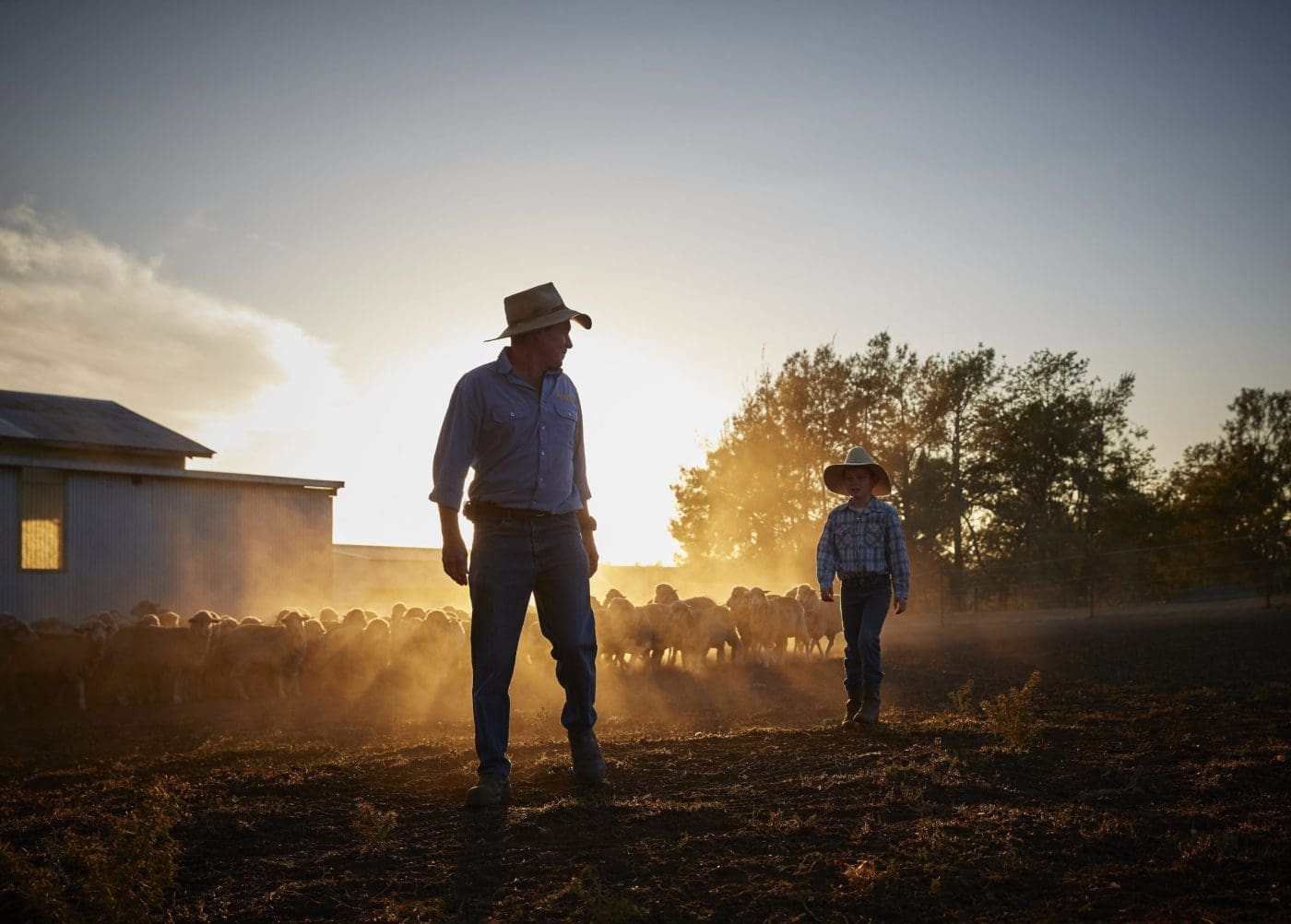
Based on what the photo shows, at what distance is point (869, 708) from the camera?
7055 mm

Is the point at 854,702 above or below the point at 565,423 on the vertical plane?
below

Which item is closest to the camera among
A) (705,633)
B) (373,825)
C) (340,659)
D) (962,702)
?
(373,825)

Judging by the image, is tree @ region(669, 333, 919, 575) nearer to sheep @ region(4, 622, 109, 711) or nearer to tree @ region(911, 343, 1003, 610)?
tree @ region(911, 343, 1003, 610)

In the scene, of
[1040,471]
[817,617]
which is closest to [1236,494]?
[1040,471]

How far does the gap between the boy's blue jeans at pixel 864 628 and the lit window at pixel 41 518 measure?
20334 mm

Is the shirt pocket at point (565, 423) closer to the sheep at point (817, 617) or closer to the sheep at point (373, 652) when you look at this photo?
the sheep at point (373, 652)

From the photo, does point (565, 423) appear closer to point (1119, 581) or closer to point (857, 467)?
point (857, 467)

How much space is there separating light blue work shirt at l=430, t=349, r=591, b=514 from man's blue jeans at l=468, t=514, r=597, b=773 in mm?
153

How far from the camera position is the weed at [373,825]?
3832mm

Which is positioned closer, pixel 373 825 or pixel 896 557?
pixel 373 825

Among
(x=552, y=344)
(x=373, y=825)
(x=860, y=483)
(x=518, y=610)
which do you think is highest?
(x=552, y=344)

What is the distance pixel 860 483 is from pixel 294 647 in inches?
382

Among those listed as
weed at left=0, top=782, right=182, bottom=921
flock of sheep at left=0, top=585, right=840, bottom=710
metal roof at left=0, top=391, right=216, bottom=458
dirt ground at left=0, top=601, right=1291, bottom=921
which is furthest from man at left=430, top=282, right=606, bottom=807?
metal roof at left=0, top=391, right=216, bottom=458

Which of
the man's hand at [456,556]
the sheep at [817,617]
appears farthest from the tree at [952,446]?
the man's hand at [456,556]
